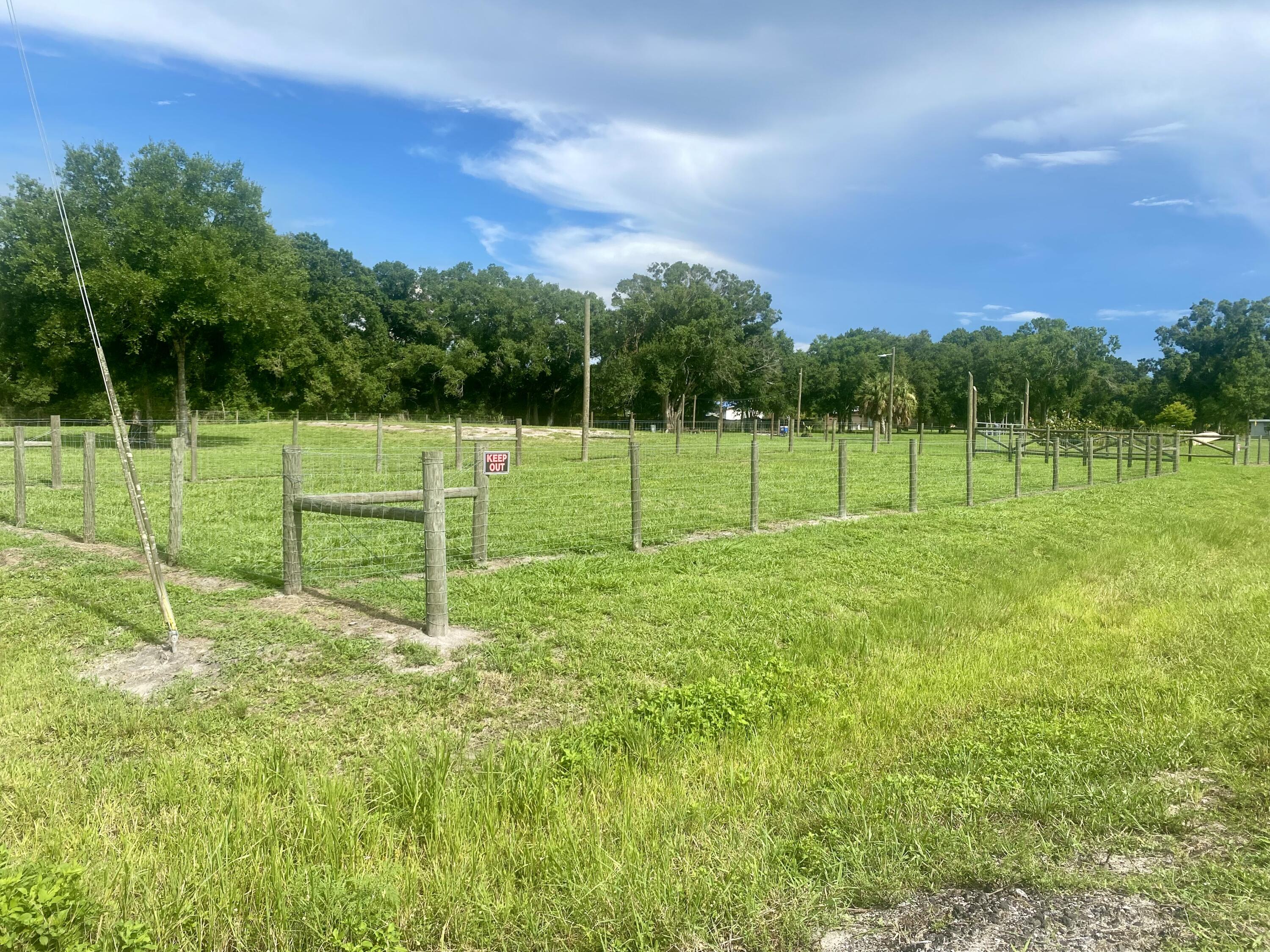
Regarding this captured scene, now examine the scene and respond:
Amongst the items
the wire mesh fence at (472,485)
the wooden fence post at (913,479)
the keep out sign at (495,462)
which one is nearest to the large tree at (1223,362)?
the wire mesh fence at (472,485)

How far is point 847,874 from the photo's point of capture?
8.89 ft

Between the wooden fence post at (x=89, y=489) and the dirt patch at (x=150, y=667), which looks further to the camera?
the wooden fence post at (x=89, y=489)

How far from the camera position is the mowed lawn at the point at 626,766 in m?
2.56

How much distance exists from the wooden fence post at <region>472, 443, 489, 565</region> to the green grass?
0.81ft

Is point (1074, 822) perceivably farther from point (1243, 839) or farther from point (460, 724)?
point (460, 724)

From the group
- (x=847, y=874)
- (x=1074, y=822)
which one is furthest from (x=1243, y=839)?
(x=847, y=874)

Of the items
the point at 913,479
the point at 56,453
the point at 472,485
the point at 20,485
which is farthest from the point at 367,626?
the point at 56,453

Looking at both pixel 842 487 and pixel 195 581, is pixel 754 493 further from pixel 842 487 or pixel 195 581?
pixel 195 581

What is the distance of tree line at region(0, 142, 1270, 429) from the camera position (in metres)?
30.4

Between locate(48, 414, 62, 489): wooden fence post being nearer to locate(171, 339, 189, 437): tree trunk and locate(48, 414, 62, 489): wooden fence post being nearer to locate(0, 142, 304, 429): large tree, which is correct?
locate(0, 142, 304, 429): large tree

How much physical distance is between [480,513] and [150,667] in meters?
3.26

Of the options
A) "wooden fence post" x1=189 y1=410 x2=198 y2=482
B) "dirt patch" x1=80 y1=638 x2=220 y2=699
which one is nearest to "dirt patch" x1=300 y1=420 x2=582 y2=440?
"wooden fence post" x1=189 y1=410 x2=198 y2=482

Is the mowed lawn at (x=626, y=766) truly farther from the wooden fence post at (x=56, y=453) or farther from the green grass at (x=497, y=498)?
the wooden fence post at (x=56, y=453)

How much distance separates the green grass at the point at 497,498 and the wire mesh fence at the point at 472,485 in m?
0.05
